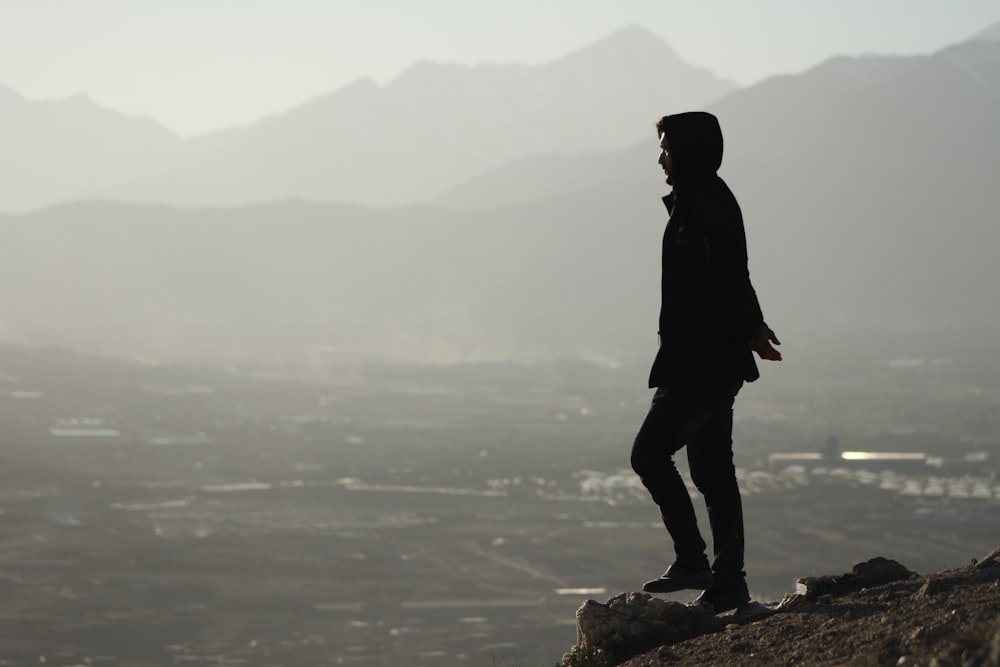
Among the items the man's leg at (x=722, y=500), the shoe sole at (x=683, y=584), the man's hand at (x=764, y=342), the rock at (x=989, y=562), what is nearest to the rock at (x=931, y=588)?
the rock at (x=989, y=562)

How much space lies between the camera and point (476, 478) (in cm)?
17338

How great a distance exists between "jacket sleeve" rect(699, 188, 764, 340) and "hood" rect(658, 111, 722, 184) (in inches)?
6.9

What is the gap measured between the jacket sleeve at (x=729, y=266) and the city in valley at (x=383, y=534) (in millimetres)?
83091

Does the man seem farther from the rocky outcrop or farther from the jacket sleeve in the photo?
the rocky outcrop

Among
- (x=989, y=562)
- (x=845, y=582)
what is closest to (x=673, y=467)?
(x=845, y=582)

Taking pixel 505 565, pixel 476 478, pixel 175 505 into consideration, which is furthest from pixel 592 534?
pixel 175 505

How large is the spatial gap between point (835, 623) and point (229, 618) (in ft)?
382

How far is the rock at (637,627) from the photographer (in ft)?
22.5

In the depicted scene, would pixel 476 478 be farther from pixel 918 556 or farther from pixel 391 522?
pixel 918 556

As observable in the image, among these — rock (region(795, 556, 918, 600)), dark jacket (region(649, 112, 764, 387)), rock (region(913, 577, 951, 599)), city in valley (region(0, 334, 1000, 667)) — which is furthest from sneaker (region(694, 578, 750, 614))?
city in valley (region(0, 334, 1000, 667))

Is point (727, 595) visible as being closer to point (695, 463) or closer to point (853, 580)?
point (695, 463)

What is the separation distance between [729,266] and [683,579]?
1.56 metres

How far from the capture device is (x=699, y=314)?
612 cm

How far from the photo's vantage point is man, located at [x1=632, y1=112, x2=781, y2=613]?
604 cm
